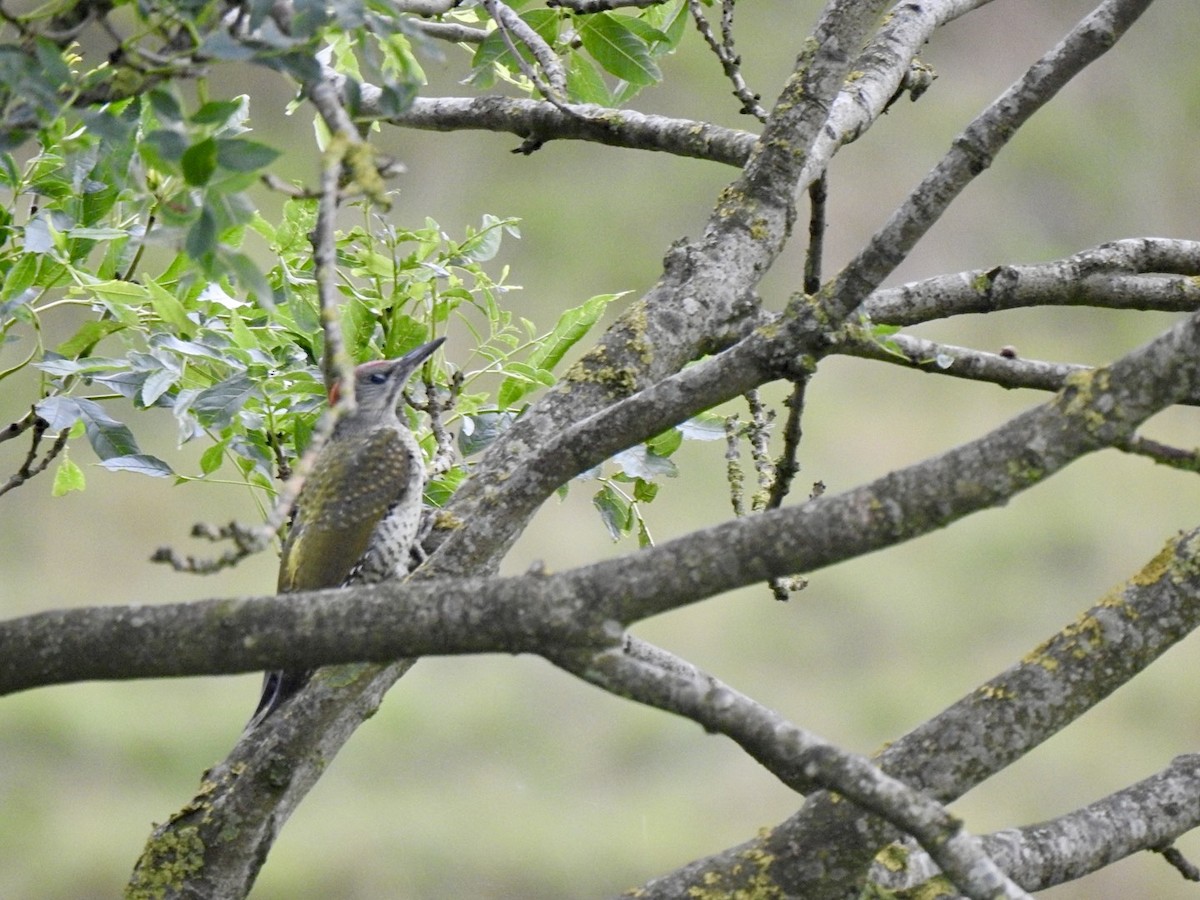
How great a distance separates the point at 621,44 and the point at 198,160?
127 centimetres

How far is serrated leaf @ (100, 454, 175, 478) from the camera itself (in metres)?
1.93

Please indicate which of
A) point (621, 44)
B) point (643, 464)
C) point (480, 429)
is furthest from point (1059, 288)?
point (480, 429)

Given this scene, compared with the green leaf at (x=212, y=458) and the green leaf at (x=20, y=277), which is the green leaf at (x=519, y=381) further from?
the green leaf at (x=20, y=277)

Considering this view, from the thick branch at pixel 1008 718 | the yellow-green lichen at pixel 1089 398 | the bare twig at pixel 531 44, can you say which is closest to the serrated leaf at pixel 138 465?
the bare twig at pixel 531 44

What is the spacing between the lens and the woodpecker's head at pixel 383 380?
225 centimetres

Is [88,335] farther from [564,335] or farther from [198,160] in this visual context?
[198,160]

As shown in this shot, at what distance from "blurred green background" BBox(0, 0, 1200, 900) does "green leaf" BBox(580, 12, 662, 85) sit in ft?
15.4

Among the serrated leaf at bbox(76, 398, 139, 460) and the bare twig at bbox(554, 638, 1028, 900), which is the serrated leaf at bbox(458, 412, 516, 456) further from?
the bare twig at bbox(554, 638, 1028, 900)

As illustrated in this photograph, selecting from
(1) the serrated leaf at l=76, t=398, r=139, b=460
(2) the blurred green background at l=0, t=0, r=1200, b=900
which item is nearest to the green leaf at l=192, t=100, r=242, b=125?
(1) the serrated leaf at l=76, t=398, r=139, b=460

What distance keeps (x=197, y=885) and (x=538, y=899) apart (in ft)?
17.4

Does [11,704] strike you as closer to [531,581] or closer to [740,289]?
[740,289]

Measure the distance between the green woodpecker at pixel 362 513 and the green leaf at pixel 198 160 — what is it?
1.44 meters

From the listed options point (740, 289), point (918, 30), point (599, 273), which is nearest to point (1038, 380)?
point (740, 289)

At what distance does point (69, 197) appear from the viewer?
1941 millimetres
